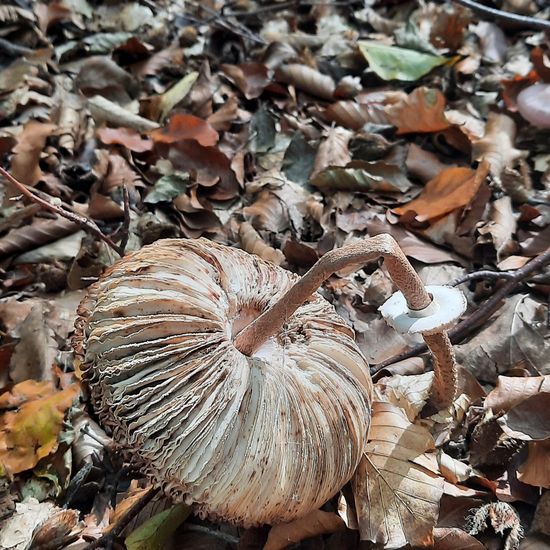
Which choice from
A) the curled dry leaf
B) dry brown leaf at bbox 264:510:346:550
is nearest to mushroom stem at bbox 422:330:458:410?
dry brown leaf at bbox 264:510:346:550

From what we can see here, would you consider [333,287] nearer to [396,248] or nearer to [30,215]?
[396,248]

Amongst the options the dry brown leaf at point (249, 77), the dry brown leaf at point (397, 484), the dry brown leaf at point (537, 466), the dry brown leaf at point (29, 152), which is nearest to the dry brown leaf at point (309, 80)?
the dry brown leaf at point (249, 77)

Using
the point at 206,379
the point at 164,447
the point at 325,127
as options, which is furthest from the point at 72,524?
the point at 325,127

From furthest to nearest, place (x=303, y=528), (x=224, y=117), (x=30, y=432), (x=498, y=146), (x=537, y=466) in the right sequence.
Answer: (x=224, y=117), (x=498, y=146), (x=30, y=432), (x=537, y=466), (x=303, y=528)

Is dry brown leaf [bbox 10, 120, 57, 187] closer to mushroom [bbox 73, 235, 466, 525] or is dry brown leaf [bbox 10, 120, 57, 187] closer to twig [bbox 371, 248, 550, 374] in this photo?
mushroom [bbox 73, 235, 466, 525]

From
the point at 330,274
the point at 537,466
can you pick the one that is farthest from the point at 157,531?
the point at 537,466

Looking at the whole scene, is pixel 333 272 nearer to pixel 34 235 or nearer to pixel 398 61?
pixel 34 235
